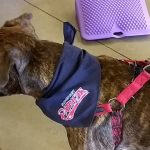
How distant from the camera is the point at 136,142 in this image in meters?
1.47

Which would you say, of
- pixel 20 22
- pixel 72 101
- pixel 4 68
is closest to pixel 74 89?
pixel 72 101

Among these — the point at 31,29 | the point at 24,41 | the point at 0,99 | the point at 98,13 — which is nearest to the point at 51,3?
the point at 98,13

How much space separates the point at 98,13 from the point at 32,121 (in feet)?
2.38

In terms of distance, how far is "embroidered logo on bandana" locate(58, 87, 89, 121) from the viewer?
4.37 feet

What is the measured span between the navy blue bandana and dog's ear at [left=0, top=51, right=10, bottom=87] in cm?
16

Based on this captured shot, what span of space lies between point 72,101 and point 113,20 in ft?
3.18

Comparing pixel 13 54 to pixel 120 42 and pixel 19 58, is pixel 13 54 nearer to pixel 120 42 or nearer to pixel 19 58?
pixel 19 58

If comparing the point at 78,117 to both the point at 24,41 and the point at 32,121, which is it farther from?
the point at 32,121

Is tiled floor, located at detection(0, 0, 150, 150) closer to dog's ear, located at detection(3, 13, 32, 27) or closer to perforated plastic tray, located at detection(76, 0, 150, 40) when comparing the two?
perforated plastic tray, located at detection(76, 0, 150, 40)

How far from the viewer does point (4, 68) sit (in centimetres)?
127

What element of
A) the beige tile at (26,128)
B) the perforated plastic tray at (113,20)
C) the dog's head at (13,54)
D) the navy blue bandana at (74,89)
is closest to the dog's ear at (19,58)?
the dog's head at (13,54)

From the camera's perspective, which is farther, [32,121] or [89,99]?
[32,121]

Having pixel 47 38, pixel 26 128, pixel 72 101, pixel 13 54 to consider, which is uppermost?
pixel 13 54

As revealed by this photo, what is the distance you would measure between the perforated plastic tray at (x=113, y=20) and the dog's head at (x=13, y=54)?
782 mm
